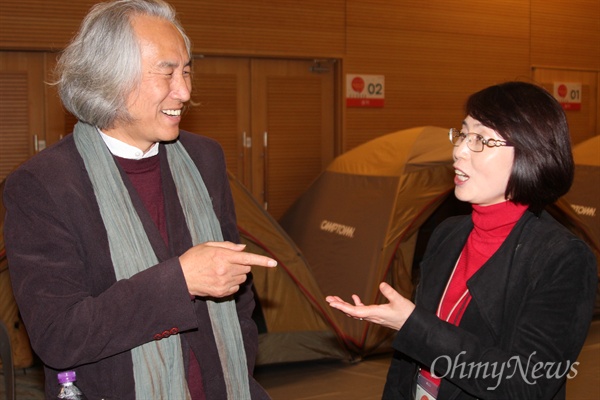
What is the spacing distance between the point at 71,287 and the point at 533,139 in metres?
1.04

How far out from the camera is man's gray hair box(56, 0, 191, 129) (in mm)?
1600

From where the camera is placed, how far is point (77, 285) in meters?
1.47

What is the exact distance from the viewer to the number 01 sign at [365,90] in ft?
22.6

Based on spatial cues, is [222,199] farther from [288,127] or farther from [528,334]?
[288,127]

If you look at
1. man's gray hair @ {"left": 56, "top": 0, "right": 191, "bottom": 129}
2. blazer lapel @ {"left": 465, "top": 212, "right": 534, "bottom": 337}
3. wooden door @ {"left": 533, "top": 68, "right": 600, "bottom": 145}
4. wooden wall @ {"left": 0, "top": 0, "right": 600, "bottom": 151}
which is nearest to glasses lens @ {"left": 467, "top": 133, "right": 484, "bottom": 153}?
blazer lapel @ {"left": 465, "top": 212, "right": 534, "bottom": 337}

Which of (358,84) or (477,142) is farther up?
(358,84)

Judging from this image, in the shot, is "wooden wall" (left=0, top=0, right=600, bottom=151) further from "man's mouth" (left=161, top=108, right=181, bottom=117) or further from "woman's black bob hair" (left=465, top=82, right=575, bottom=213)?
"woman's black bob hair" (left=465, top=82, right=575, bottom=213)

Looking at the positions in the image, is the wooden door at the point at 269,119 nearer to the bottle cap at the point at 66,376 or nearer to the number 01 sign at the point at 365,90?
the number 01 sign at the point at 365,90

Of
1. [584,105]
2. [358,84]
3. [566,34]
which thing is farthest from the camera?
[584,105]

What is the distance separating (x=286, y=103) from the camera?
21.9 feet

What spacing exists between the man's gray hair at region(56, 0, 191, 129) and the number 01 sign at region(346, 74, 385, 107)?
5.34m

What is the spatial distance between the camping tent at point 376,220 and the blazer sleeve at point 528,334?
2851 mm

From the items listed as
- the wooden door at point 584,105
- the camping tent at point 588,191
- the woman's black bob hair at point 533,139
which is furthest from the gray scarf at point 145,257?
the wooden door at point 584,105

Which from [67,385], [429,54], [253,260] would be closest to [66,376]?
[67,385]
